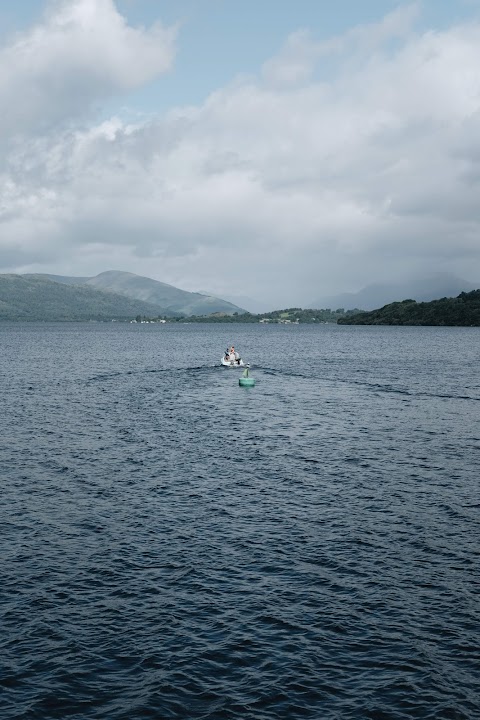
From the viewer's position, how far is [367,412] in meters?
88.0

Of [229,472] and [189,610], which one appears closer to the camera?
[189,610]

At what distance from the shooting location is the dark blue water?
79.3ft

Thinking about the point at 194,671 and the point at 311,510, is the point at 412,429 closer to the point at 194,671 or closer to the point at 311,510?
the point at 311,510

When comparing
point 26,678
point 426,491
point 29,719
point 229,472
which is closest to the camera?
point 29,719

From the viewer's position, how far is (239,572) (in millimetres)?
33938

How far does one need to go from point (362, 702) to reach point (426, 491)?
88.4ft

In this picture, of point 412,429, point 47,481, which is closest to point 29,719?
point 47,481

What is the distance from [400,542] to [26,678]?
22.4 m

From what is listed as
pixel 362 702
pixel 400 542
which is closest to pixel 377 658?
pixel 362 702

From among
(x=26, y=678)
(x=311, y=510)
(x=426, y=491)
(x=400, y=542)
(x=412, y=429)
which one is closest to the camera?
(x=26, y=678)

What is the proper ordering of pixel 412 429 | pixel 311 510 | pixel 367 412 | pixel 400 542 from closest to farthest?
1. pixel 400 542
2. pixel 311 510
3. pixel 412 429
4. pixel 367 412

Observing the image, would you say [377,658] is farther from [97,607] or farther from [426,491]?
[426,491]

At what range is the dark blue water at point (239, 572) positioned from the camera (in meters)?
24.2

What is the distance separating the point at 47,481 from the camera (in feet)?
166
